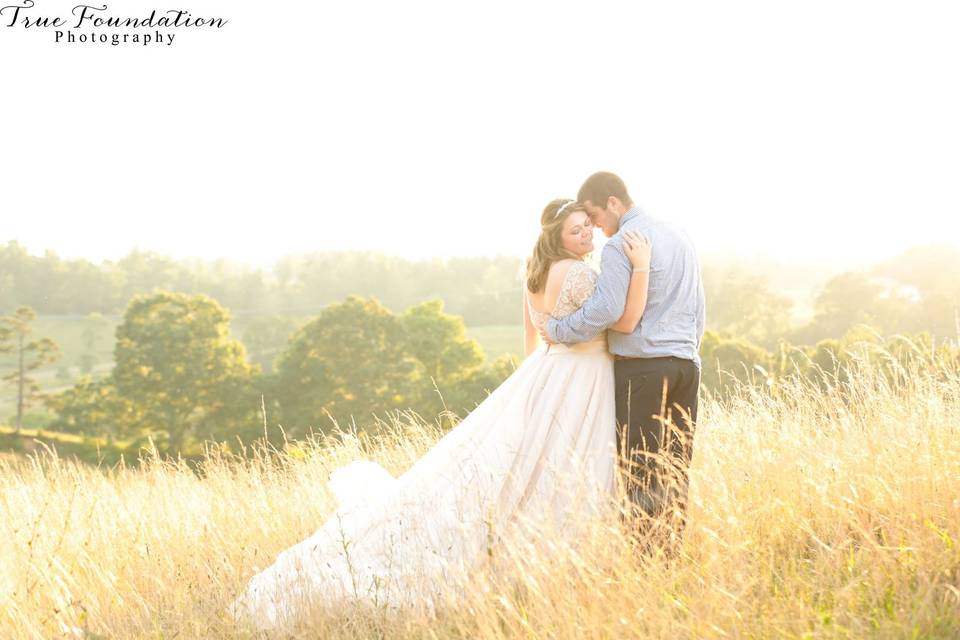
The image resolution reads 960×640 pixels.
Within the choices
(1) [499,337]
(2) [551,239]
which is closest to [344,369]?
(1) [499,337]

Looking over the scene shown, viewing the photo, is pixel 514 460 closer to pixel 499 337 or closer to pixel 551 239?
pixel 551 239

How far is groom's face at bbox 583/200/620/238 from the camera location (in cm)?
534

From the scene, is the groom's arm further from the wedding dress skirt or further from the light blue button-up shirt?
the wedding dress skirt

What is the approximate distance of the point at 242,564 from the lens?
234 inches

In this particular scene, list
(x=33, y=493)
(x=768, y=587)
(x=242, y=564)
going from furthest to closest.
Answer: (x=33, y=493)
(x=242, y=564)
(x=768, y=587)

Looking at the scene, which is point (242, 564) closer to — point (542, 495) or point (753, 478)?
point (542, 495)

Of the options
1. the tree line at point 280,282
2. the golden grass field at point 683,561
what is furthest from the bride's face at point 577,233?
the tree line at point 280,282

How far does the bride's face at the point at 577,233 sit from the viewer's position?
209 inches

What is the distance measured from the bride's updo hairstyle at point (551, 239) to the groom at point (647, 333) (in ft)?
0.40

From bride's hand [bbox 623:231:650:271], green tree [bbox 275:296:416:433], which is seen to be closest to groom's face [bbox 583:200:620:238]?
bride's hand [bbox 623:231:650:271]

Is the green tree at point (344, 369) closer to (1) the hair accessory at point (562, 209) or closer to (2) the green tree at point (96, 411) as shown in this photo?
(2) the green tree at point (96, 411)

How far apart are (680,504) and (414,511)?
1576mm

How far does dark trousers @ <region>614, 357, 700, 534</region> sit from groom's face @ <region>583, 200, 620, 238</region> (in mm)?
811

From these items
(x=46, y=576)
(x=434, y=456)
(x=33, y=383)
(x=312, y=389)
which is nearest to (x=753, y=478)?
(x=434, y=456)
